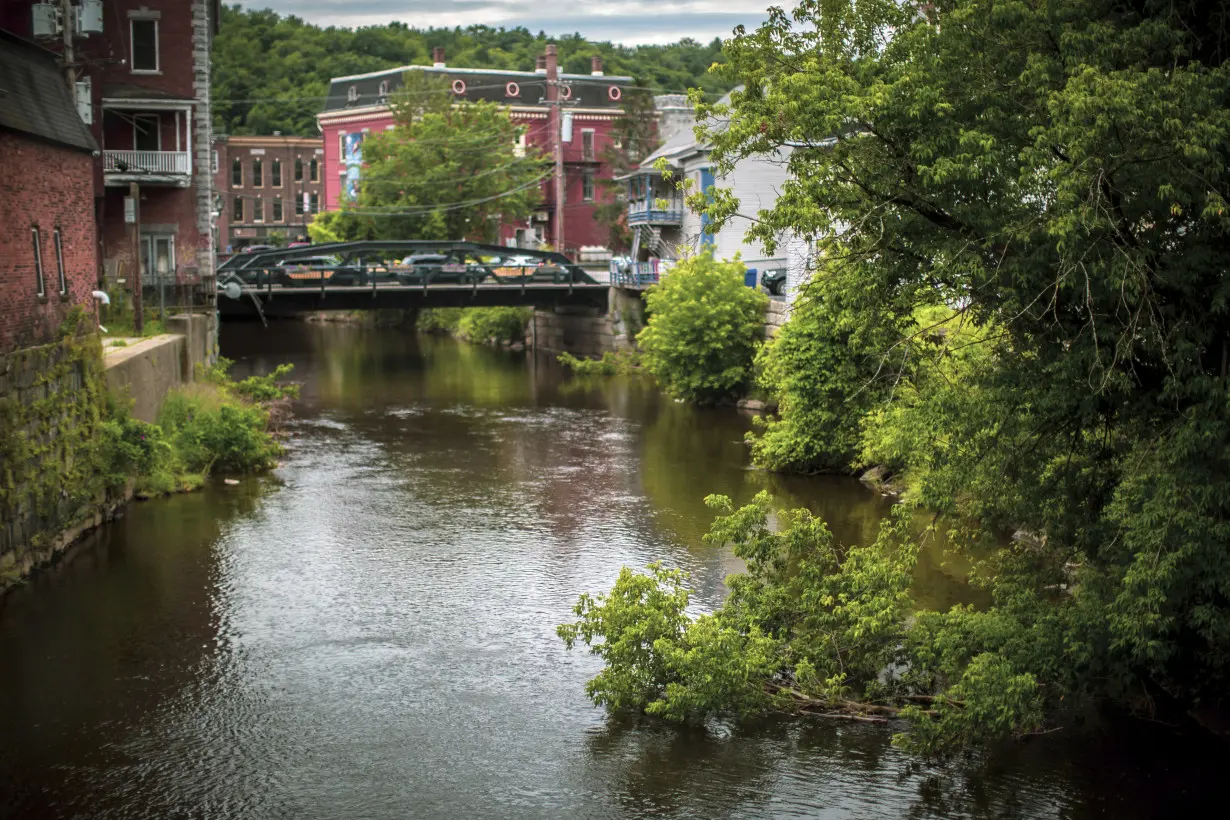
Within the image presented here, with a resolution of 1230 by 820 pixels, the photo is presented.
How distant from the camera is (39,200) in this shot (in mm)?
21094

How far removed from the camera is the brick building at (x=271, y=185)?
311ft

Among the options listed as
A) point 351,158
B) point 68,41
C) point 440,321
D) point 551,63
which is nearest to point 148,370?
point 68,41

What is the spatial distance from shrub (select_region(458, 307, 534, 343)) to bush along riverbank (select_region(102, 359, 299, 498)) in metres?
28.7

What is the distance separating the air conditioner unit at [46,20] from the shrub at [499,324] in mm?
32104

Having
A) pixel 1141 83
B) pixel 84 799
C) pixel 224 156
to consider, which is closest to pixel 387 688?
pixel 84 799

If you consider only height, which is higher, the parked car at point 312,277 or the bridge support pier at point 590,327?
the parked car at point 312,277

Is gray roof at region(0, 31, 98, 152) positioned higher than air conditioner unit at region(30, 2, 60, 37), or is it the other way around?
air conditioner unit at region(30, 2, 60, 37)

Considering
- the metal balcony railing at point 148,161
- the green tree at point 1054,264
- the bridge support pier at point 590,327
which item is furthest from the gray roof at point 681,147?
the green tree at point 1054,264

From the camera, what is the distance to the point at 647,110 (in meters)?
69.3

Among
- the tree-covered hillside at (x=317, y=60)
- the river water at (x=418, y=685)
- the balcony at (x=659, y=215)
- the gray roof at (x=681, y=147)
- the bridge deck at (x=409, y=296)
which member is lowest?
the river water at (x=418, y=685)

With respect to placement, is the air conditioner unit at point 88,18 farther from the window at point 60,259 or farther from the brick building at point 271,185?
the brick building at point 271,185

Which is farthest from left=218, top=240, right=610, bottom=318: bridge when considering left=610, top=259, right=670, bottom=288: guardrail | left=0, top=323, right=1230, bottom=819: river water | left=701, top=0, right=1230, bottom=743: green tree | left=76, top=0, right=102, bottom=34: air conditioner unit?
left=701, top=0, right=1230, bottom=743: green tree

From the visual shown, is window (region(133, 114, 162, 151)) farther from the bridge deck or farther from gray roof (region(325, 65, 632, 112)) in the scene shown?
gray roof (region(325, 65, 632, 112))

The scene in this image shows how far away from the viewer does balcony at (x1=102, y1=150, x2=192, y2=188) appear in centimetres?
3875
